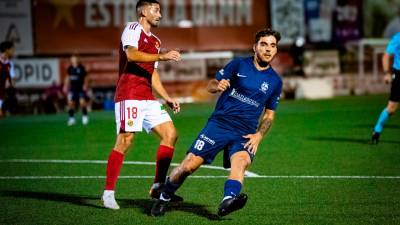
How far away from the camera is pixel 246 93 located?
920 cm

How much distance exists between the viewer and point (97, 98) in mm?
34938

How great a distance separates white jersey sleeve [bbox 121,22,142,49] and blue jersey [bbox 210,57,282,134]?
3.96 feet

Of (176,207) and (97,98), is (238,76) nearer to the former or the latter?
(176,207)

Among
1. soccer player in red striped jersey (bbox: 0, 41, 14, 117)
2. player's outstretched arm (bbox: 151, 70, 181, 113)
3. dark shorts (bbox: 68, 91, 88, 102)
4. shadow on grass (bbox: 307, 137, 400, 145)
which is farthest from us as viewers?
dark shorts (bbox: 68, 91, 88, 102)

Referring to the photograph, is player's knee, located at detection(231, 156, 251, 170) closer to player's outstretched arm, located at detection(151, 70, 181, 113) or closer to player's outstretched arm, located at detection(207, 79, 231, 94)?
player's outstretched arm, located at detection(207, 79, 231, 94)

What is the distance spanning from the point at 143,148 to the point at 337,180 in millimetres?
6146

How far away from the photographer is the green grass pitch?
941 centimetres

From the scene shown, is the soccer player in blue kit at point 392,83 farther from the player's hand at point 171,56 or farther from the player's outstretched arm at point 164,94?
the player's hand at point 171,56

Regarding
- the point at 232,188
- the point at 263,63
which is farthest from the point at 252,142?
the point at 263,63

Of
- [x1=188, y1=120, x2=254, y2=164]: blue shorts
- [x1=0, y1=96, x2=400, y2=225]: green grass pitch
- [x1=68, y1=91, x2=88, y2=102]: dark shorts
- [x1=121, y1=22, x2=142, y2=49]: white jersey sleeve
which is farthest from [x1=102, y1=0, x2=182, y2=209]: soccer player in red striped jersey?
[x1=68, y1=91, x2=88, y2=102]: dark shorts

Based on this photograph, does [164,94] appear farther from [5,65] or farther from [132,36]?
[5,65]

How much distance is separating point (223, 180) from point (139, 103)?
103 inches

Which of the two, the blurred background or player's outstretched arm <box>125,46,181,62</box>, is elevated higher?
player's outstretched arm <box>125,46,181,62</box>

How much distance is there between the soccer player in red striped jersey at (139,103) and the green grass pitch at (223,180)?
1.47 ft
